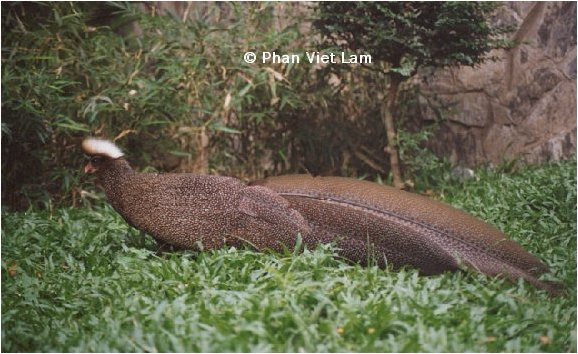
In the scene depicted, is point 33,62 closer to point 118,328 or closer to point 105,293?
point 105,293

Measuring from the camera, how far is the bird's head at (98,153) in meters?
3.10

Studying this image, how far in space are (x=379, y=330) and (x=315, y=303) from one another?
250 mm

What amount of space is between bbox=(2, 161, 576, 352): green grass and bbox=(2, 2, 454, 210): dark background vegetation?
4.90ft

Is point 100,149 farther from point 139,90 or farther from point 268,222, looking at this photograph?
point 139,90

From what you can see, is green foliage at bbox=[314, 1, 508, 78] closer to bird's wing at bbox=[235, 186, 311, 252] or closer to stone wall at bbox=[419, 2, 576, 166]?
stone wall at bbox=[419, 2, 576, 166]

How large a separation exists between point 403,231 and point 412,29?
1.79 metres

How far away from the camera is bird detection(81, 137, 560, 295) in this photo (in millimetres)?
2666

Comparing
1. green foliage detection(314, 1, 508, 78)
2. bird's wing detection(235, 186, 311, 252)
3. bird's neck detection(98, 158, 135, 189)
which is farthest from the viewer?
green foliage detection(314, 1, 508, 78)

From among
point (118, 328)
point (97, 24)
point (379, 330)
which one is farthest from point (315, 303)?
point (97, 24)

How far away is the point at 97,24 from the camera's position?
5355mm

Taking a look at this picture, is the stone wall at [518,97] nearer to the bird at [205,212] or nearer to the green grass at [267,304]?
the green grass at [267,304]

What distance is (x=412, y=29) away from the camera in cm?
417

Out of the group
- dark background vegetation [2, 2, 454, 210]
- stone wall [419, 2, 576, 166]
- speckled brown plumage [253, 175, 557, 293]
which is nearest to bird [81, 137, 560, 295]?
speckled brown plumage [253, 175, 557, 293]

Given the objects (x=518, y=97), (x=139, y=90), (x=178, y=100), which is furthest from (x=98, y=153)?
(x=518, y=97)
